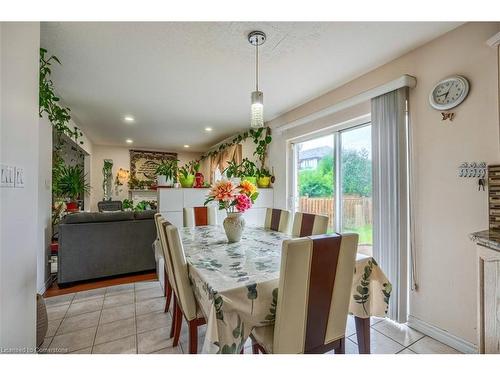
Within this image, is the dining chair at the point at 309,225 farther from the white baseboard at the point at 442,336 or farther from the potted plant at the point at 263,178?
the potted plant at the point at 263,178

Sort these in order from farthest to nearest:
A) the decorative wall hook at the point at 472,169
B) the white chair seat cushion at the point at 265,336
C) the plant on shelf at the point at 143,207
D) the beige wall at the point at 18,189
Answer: the plant on shelf at the point at 143,207 → the decorative wall hook at the point at 472,169 → the white chair seat cushion at the point at 265,336 → the beige wall at the point at 18,189

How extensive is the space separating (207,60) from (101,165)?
5684 millimetres

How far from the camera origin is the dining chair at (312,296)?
98cm

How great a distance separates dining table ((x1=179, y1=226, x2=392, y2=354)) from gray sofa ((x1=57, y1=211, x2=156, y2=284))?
164cm

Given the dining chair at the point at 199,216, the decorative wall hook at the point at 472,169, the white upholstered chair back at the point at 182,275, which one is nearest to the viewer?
the white upholstered chair back at the point at 182,275

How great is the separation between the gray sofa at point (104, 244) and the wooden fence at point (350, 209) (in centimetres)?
230

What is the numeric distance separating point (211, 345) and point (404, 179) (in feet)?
6.27

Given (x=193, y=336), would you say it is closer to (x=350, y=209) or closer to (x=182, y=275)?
(x=182, y=275)

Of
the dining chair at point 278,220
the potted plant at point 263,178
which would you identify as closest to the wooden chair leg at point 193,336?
the dining chair at point 278,220

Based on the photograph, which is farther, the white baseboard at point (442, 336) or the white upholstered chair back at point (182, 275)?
the white baseboard at point (442, 336)

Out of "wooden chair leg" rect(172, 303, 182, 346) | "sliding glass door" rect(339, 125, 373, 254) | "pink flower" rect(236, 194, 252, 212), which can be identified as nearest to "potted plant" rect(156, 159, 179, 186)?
"pink flower" rect(236, 194, 252, 212)

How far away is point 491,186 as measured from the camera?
1486 millimetres
